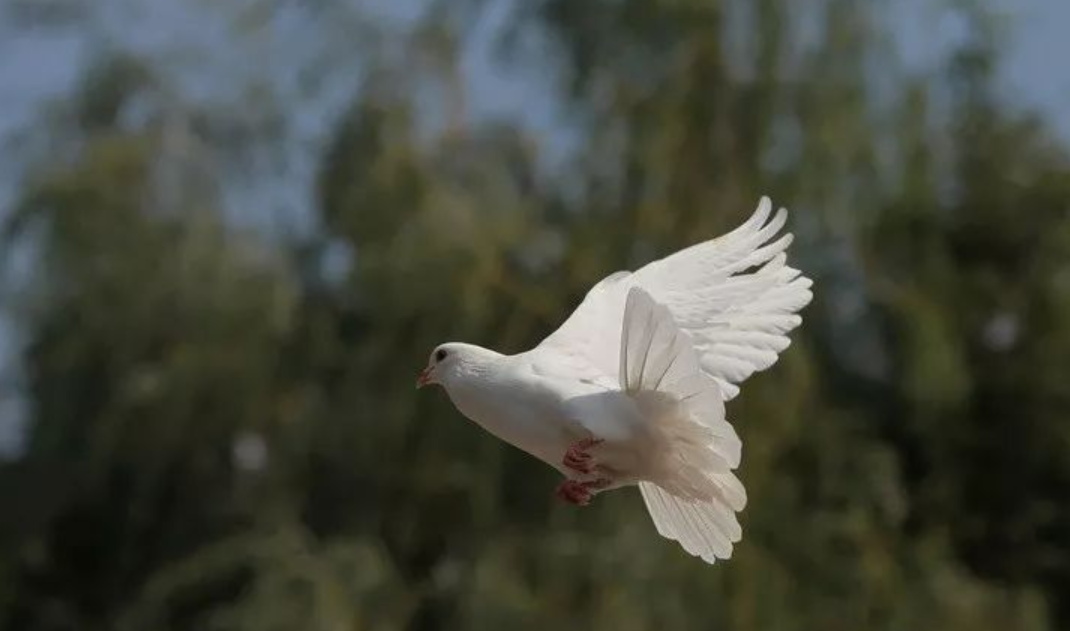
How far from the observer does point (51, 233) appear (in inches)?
403

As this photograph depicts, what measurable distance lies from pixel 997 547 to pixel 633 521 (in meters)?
2.18

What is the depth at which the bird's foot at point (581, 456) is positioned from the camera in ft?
13.9

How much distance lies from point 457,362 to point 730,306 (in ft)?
2.30

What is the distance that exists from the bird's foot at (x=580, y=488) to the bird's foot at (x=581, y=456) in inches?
2.5

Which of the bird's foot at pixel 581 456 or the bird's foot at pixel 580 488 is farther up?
the bird's foot at pixel 581 456

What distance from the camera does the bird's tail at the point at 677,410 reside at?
3.99 metres

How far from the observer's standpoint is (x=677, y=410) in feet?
13.7

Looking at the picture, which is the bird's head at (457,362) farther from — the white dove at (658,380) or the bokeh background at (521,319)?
the bokeh background at (521,319)

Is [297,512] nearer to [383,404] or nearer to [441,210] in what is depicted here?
[383,404]

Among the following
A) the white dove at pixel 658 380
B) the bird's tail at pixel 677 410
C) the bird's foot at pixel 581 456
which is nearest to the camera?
the bird's tail at pixel 677 410

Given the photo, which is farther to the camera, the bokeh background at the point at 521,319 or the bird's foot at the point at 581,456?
the bokeh background at the point at 521,319

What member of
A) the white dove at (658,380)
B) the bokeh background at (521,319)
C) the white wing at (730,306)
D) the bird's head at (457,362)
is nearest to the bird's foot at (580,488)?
the white dove at (658,380)

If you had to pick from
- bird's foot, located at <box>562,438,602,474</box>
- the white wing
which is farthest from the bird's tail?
the white wing

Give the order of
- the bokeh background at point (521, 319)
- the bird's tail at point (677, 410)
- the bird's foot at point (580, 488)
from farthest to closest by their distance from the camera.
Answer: the bokeh background at point (521, 319), the bird's foot at point (580, 488), the bird's tail at point (677, 410)
